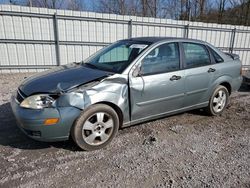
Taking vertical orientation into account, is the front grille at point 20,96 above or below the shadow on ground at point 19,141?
above

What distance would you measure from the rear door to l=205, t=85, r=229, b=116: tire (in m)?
0.21

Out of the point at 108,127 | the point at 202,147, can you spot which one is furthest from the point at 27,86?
the point at 202,147

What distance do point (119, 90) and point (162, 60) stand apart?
0.97 m

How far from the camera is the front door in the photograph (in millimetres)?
3098

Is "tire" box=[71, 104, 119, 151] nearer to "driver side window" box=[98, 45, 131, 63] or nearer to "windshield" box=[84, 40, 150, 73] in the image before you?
"windshield" box=[84, 40, 150, 73]

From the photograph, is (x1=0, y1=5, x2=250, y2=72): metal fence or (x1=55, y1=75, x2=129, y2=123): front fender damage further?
(x1=0, y1=5, x2=250, y2=72): metal fence

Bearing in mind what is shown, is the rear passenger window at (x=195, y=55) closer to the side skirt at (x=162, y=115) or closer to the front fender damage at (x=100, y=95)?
the side skirt at (x=162, y=115)

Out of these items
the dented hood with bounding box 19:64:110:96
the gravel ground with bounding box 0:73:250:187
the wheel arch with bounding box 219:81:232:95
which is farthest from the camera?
the wheel arch with bounding box 219:81:232:95

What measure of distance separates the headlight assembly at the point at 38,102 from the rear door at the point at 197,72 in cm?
228

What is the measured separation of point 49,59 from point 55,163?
20.9 ft

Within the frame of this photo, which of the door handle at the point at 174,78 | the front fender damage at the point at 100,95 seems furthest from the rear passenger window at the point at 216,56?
the front fender damage at the point at 100,95

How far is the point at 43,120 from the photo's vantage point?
2.53 metres

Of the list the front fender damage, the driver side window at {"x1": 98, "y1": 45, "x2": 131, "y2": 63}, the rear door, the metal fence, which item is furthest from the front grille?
the metal fence

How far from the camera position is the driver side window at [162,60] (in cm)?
318
